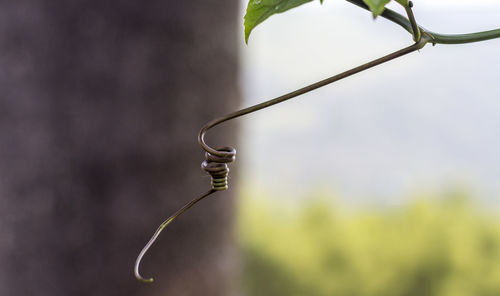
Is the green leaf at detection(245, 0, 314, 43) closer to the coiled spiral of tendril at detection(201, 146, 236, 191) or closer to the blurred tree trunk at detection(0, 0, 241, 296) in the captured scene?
the coiled spiral of tendril at detection(201, 146, 236, 191)

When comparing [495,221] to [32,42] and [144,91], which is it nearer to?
[144,91]

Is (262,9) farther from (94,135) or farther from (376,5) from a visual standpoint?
(94,135)

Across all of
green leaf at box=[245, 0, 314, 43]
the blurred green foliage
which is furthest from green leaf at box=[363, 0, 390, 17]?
the blurred green foliage

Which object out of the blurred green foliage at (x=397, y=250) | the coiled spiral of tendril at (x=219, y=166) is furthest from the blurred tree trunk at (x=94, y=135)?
the blurred green foliage at (x=397, y=250)

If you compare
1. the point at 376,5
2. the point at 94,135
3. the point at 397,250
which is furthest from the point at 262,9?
the point at 397,250

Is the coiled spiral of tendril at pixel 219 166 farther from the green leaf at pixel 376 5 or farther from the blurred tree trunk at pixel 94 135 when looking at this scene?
the blurred tree trunk at pixel 94 135

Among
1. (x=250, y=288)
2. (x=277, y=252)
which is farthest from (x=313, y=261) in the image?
(x=250, y=288)
